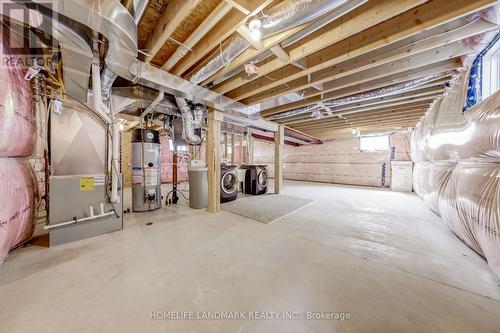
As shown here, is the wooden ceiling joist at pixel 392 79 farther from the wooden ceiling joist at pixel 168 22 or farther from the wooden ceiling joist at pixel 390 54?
the wooden ceiling joist at pixel 168 22

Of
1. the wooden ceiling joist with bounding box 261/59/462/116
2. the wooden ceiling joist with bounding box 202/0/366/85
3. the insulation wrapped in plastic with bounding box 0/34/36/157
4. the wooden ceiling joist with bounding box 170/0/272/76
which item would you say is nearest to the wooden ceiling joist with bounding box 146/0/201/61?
the wooden ceiling joist with bounding box 170/0/272/76

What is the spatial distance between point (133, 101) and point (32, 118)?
118 centimetres

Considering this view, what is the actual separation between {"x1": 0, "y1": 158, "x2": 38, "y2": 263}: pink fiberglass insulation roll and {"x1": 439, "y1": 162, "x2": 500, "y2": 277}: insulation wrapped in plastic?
4067mm

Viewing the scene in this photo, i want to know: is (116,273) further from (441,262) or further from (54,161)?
(441,262)

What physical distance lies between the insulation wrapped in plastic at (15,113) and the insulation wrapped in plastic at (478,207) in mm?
4126

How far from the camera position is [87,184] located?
7.16 ft

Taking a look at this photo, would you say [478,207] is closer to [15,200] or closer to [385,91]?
[385,91]

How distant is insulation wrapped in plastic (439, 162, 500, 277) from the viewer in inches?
56.4

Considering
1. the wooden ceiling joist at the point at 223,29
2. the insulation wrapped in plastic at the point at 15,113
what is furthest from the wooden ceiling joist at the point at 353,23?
the insulation wrapped in plastic at the point at 15,113

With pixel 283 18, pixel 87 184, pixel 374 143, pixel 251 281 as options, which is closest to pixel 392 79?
pixel 283 18

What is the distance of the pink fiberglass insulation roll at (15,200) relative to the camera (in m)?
1.39

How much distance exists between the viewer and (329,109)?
12.7 feet

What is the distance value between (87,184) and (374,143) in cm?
910

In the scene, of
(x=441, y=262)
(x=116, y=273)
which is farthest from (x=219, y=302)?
(x=441, y=262)
